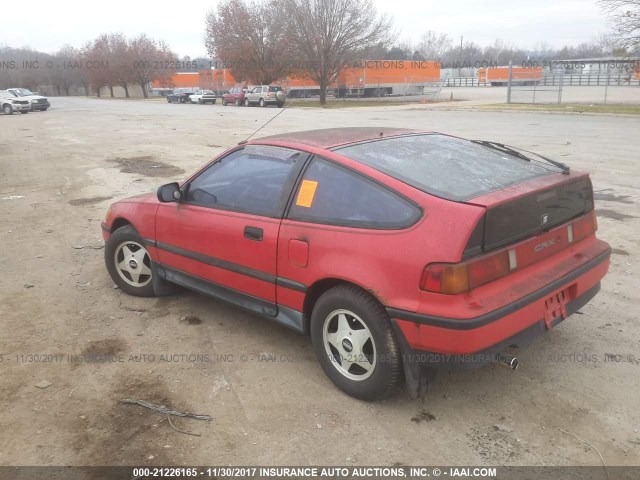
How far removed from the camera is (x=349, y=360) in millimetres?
3166

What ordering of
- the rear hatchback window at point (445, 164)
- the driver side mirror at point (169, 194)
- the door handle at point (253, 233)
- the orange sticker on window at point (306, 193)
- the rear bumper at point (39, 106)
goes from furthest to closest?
the rear bumper at point (39, 106) → the driver side mirror at point (169, 194) → the door handle at point (253, 233) → the orange sticker on window at point (306, 193) → the rear hatchback window at point (445, 164)

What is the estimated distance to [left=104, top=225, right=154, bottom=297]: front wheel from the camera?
15.4 ft

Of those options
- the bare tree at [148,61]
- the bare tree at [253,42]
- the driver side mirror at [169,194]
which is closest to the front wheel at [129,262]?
the driver side mirror at [169,194]

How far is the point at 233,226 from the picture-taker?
145 inches

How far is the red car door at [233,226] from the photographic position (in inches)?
138

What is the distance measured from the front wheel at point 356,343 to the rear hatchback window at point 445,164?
0.74 metres

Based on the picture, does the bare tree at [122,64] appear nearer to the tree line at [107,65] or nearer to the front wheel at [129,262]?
the tree line at [107,65]

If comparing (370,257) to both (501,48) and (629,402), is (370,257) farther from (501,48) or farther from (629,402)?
(501,48)

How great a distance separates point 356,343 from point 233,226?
121cm

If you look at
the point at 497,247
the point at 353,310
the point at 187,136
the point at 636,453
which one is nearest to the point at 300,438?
the point at 353,310

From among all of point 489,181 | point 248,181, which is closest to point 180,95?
point 248,181

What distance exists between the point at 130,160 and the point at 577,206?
1185 centimetres

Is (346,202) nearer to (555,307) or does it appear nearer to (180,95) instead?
(555,307)

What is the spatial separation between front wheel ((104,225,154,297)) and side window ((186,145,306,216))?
35.0 inches
